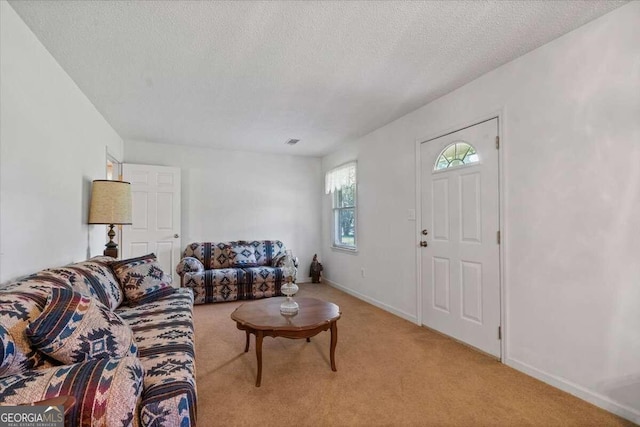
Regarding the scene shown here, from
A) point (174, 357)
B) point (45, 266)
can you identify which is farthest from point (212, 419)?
point (45, 266)

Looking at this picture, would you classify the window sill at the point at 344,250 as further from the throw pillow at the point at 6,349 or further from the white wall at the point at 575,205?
the throw pillow at the point at 6,349

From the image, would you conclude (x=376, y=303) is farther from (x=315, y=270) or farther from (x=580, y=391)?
(x=580, y=391)

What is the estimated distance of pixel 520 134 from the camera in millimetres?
2326

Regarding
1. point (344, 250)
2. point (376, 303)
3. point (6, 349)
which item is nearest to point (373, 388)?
point (6, 349)

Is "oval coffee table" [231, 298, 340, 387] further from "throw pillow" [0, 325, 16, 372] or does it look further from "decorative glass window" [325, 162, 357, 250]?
"decorative glass window" [325, 162, 357, 250]

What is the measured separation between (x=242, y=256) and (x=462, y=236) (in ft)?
10.6

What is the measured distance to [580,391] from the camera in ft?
6.42

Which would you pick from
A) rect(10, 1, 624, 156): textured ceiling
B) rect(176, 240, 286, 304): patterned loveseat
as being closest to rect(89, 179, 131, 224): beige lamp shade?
rect(10, 1, 624, 156): textured ceiling

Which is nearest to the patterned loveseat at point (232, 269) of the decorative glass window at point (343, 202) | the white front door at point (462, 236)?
the decorative glass window at point (343, 202)

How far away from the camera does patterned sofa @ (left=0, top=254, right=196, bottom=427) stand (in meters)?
0.98

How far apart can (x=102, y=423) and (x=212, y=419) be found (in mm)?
962

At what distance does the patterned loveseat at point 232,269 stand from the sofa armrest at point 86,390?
10.7ft

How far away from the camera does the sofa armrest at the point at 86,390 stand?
94 cm

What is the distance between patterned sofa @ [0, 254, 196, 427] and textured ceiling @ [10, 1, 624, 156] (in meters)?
1.57
